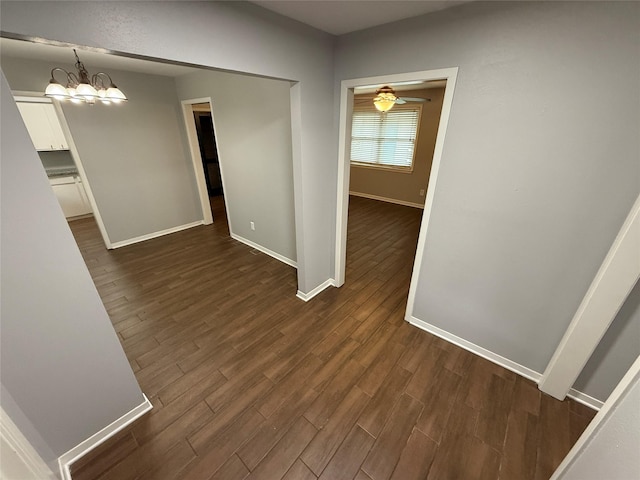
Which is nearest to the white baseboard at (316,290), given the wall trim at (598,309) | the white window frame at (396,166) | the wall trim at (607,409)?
the wall trim at (598,309)

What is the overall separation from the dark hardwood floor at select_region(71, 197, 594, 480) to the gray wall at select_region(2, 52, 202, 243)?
1419 mm

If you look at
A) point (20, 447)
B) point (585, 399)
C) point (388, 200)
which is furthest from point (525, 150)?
point (388, 200)

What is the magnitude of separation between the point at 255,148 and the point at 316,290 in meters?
1.89

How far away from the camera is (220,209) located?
18.2 feet

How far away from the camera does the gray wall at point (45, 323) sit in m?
0.96

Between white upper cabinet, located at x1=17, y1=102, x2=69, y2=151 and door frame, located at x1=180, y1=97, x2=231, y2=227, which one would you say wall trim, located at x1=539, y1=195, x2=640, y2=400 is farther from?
white upper cabinet, located at x1=17, y1=102, x2=69, y2=151

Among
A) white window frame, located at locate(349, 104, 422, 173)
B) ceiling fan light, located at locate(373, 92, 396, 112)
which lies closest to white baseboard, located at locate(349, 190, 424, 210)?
white window frame, located at locate(349, 104, 422, 173)

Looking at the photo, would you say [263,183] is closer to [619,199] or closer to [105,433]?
[105,433]

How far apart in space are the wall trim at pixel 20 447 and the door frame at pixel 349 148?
2.22 metres

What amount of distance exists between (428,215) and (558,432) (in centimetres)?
156

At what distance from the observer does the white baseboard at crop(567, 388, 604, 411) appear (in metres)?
1.65

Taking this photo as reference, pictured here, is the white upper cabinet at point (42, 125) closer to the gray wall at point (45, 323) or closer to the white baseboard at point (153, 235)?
the white baseboard at point (153, 235)

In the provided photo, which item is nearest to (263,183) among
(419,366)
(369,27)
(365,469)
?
(369,27)

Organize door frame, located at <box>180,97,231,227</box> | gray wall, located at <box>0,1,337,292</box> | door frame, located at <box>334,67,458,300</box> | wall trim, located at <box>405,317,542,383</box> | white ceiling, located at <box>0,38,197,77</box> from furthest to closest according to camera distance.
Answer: door frame, located at <box>180,97,231,227</box>, white ceiling, located at <box>0,38,197,77</box>, wall trim, located at <box>405,317,542,383</box>, door frame, located at <box>334,67,458,300</box>, gray wall, located at <box>0,1,337,292</box>
